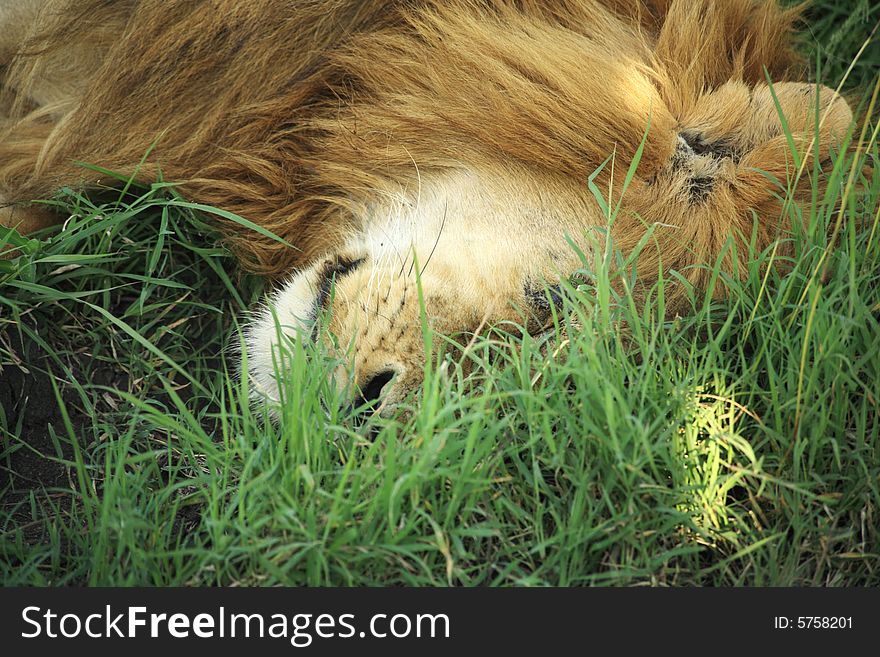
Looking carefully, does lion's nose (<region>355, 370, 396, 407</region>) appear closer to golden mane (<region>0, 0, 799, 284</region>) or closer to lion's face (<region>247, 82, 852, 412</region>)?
lion's face (<region>247, 82, 852, 412</region>)

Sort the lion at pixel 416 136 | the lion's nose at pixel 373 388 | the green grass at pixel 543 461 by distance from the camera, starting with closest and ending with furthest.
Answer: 1. the green grass at pixel 543 461
2. the lion's nose at pixel 373 388
3. the lion at pixel 416 136

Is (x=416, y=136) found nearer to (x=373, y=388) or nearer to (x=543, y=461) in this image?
(x=373, y=388)

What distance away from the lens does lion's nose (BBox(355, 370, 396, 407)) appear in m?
1.86

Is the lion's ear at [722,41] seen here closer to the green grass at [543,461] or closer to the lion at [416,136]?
the lion at [416,136]

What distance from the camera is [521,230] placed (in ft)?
6.54

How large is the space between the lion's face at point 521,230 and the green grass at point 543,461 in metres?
0.08

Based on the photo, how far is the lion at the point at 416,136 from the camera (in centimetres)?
198

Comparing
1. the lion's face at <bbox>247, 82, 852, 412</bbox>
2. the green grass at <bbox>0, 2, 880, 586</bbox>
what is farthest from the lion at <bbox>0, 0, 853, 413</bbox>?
the green grass at <bbox>0, 2, 880, 586</bbox>

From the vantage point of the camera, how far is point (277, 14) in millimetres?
2166

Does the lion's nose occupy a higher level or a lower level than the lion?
lower

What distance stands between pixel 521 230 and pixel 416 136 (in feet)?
1.16

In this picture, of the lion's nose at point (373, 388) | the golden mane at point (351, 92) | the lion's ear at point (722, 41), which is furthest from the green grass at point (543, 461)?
the lion's ear at point (722, 41)

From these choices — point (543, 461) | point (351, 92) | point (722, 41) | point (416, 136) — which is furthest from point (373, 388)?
point (722, 41)

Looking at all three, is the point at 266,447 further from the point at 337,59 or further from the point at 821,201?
the point at 821,201
